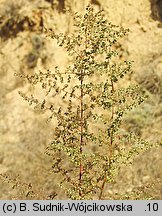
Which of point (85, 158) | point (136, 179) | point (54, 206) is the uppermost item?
point (85, 158)

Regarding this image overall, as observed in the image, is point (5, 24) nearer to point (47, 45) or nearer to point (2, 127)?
point (47, 45)

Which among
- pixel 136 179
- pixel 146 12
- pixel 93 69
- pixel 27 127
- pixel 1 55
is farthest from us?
pixel 1 55

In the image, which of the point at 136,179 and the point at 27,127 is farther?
the point at 27,127

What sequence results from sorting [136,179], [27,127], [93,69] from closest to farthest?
[93,69]
[136,179]
[27,127]

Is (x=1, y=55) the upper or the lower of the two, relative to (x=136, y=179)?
upper

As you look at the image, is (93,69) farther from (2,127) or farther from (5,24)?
(5,24)

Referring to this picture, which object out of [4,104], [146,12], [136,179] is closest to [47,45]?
[4,104]
